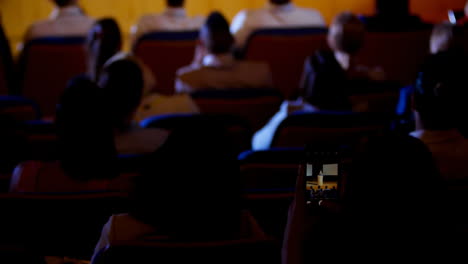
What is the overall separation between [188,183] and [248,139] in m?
1.46

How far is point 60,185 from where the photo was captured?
2.70 m

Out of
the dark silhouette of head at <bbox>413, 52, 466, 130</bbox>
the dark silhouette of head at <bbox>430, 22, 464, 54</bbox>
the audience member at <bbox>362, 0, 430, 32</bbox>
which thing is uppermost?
the audience member at <bbox>362, 0, 430, 32</bbox>

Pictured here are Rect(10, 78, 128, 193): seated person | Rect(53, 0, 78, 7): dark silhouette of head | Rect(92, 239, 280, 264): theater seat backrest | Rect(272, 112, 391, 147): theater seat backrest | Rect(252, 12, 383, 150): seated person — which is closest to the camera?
Rect(92, 239, 280, 264): theater seat backrest

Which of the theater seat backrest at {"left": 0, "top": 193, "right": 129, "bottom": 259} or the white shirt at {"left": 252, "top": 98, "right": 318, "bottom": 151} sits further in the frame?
the white shirt at {"left": 252, "top": 98, "right": 318, "bottom": 151}

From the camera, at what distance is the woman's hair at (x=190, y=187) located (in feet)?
6.33

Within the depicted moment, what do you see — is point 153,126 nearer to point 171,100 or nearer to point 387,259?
point 171,100

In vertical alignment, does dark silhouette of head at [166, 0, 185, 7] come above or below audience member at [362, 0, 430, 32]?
above

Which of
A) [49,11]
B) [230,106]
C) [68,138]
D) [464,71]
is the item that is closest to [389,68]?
[230,106]

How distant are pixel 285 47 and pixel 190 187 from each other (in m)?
3.85

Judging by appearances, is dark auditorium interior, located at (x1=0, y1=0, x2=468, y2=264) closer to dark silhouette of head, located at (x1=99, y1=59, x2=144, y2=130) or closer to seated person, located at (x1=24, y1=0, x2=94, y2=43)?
dark silhouette of head, located at (x1=99, y1=59, x2=144, y2=130)

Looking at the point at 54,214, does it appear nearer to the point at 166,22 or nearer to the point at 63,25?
the point at 63,25

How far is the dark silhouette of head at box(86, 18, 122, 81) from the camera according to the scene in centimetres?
409

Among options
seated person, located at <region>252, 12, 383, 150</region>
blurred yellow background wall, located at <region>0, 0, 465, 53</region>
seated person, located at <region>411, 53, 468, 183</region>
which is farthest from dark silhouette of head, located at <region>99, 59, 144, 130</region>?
blurred yellow background wall, located at <region>0, 0, 465, 53</region>

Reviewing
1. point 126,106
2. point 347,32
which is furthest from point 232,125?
point 347,32
